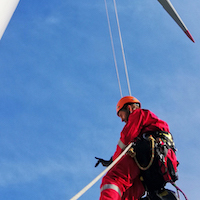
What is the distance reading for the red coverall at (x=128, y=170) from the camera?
4.81 metres

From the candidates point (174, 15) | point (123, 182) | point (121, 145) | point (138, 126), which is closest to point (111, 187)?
point (123, 182)

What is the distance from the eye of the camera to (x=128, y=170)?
5066 millimetres

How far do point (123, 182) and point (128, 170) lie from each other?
236mm

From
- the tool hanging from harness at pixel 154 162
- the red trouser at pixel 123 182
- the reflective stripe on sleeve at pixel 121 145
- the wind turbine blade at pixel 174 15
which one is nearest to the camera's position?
the red trouser at pixel 123 182

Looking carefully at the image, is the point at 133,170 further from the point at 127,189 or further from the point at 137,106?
the point at 137,106

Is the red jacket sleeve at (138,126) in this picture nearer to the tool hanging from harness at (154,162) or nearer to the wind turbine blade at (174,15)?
the tool hanging from harness at (154,162)

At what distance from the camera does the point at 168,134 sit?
18.5 ft

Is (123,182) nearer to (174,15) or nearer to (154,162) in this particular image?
(154,162)

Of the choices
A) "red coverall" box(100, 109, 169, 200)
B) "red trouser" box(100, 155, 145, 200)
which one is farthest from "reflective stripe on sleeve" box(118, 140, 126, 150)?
"red trouser" box(100, 155, 145, 200)

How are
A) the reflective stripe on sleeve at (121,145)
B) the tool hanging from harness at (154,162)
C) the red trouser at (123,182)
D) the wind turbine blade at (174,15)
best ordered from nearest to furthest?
the red trouser at (123,182), the tool hanging from harness at (154,162), the reflective stripe on sleeve at (121,145), the wind turbine blade at (174,15)

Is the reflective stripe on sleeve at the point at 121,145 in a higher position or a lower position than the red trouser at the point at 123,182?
higher

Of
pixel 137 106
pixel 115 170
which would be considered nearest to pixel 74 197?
pixel 115 170

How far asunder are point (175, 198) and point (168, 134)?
1.23m

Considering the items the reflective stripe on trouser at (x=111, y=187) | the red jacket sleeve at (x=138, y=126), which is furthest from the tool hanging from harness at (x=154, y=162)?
the reflective stripe on trouser at (x=111, y=187)
